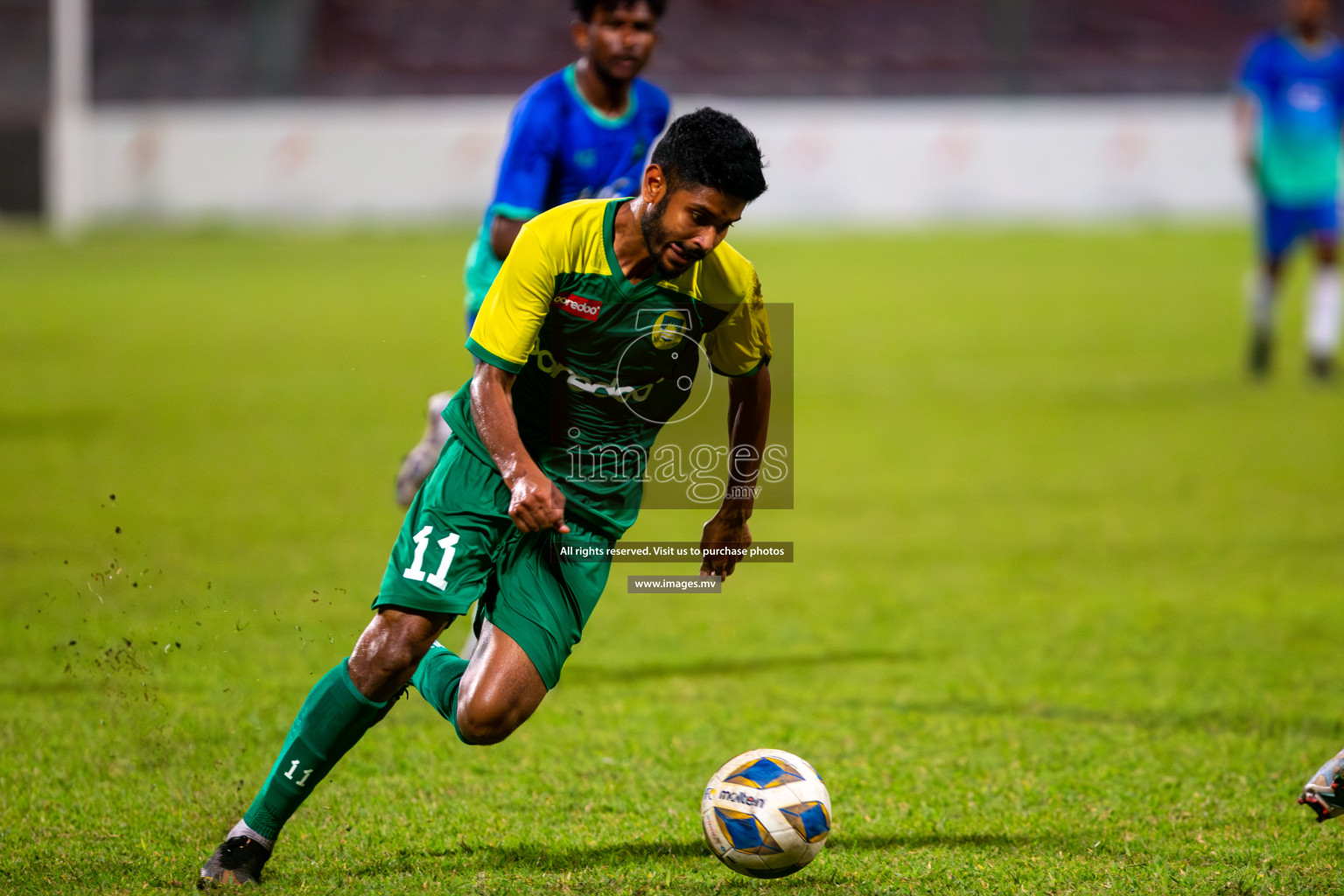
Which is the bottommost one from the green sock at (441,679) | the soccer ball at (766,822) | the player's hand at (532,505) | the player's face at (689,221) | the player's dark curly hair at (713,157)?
the soccer ball at (766,822)

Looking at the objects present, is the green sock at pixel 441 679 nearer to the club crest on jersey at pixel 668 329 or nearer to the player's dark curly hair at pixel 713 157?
the club crest on jersey at pixel 668 329

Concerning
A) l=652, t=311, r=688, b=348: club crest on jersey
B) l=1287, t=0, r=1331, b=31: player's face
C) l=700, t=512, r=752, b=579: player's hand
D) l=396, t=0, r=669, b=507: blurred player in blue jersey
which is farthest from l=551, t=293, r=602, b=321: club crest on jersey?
l=1287, t=0, r=1331, b=31: player's face

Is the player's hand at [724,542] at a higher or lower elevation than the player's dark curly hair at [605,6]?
lower

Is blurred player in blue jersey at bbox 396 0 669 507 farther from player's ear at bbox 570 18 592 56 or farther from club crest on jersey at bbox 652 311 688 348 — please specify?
club crest on jersey at bbox 652 311 688 348

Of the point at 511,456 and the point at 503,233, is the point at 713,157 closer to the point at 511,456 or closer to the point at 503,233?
the point at 511,456

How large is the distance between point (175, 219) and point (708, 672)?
2132 centimetres

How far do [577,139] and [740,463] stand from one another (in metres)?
1.72

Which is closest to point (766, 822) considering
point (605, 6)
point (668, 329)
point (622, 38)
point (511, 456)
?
point (511, 456)

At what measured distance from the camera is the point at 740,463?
3.73m

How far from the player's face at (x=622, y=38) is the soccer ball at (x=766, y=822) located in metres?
2.40

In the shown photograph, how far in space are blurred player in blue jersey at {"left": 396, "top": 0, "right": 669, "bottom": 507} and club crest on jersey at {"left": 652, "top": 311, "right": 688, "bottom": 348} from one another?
1.37 metres

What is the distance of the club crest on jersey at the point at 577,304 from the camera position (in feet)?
11.6

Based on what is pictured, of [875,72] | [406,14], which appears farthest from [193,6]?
[875,72]

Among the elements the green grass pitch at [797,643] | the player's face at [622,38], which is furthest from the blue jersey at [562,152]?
the green grass pitch at [797,643]
